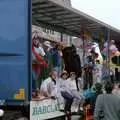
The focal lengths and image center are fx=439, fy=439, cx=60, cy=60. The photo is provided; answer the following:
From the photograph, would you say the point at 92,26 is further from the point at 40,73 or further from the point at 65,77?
the point at 40,73

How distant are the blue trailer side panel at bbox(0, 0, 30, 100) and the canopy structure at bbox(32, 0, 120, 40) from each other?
3.17 ft

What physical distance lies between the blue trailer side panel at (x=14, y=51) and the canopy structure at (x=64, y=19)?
97cm

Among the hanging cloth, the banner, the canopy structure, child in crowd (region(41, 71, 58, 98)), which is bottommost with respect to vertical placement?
the banner

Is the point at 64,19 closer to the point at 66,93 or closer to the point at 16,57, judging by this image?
the point at 66,93

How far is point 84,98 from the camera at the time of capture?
11.0 metres

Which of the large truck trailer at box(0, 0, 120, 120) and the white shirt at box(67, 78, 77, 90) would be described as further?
the white shirt at box(67, 78, 77, 90)

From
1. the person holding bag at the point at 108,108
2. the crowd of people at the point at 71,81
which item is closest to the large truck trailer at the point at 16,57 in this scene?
the crowd of people at the point at 71,81

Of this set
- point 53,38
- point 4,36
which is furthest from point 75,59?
point 4,36

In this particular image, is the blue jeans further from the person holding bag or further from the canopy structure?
the person holding bag

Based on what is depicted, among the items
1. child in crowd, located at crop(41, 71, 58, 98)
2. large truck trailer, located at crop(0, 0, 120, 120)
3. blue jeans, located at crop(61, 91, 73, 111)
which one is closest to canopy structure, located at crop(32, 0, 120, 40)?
large truck trailer, located at crop(0, 0, 120, 120)

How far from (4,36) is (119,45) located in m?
8.11

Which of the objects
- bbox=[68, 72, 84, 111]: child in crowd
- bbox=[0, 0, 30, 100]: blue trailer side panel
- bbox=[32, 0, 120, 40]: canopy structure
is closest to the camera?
bbox=[0, 0, 30, 100]: blue trailer side panel

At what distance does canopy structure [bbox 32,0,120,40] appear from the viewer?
9441 mm

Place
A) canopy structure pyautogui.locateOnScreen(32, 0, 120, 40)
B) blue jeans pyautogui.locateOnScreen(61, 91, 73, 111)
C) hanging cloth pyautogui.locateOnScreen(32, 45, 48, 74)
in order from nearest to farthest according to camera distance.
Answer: hanging cloth pyautogui.locateOnScreen(32, 45, 48, 74), canopy structure pyautogui.locateOnScreen(32, 0, 120, 40), blue jeans pyautogui.locateOnScreen(61, 91, 73, 111)
